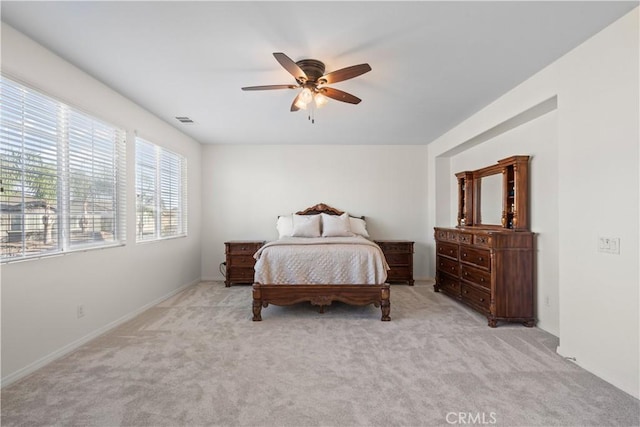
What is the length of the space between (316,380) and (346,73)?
2.26 m

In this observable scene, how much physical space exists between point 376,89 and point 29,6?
2.61 metres

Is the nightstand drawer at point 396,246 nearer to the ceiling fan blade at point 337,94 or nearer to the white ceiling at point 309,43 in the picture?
the white ceiling at point 309,43

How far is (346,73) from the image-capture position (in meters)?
2.28

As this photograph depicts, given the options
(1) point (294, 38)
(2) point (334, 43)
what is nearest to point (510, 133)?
(2) point (334, 43)

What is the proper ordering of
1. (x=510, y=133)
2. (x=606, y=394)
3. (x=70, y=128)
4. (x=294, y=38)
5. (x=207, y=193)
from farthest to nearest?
(x=207, y=193)
(x=510, y=133)
(x=70, y=128)
(x=294, y=38)
(x=606, y=394)

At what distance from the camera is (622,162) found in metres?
1.94

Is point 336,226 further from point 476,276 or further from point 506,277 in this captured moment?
point 506,277

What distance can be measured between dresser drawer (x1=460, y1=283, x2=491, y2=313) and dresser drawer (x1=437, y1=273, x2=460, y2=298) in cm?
13

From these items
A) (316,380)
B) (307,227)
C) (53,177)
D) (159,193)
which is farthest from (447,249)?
(53,177)

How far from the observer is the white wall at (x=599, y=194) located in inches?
74.4

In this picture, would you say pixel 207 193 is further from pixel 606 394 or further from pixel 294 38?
pixel 606 394

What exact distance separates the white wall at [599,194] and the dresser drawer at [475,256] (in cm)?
85

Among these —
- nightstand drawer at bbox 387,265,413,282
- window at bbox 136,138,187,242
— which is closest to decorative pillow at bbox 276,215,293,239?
window at bbox 136,138,187,242

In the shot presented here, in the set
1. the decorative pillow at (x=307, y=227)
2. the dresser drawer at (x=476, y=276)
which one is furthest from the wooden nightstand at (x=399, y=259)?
the dresser drawer at (x=476, y=276)
